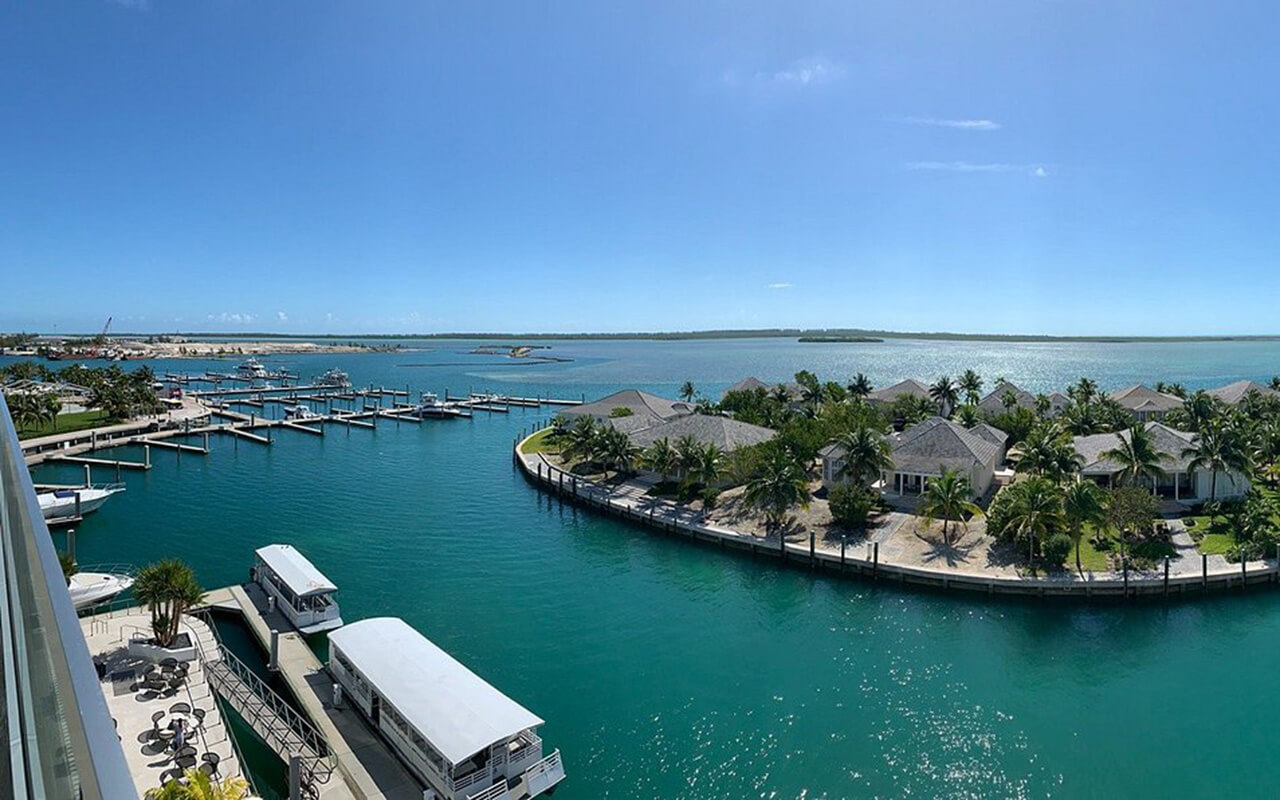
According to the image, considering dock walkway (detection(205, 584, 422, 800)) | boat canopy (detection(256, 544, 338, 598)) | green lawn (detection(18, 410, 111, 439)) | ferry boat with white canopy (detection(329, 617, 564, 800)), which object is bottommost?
dock walkway (detection(205, 584, 422, 800))

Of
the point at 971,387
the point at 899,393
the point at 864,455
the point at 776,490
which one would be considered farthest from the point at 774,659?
the point at 971,387

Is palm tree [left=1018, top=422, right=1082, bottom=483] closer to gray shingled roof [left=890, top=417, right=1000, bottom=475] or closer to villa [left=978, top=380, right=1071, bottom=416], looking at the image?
gray shingled roof [left=890, top=417, right=1000, bottom=475]

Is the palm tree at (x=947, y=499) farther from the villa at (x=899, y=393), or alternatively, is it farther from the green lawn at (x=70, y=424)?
the green lawn at (x=70, y=424)

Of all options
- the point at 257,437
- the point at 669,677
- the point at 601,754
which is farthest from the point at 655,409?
the point at 601,754

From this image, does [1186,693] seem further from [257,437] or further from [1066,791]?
[257,437]

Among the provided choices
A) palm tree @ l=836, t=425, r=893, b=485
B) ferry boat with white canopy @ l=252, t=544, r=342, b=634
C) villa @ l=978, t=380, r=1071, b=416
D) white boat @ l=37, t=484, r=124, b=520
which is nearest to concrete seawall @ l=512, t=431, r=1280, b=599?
palm tree @ l=836, t=425, r=893, b=485

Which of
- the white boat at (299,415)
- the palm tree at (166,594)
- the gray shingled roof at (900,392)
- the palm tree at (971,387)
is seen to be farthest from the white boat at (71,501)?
the palm tree at (971,387)

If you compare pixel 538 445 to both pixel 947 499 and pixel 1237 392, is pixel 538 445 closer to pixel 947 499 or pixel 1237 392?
pixel 947 499
